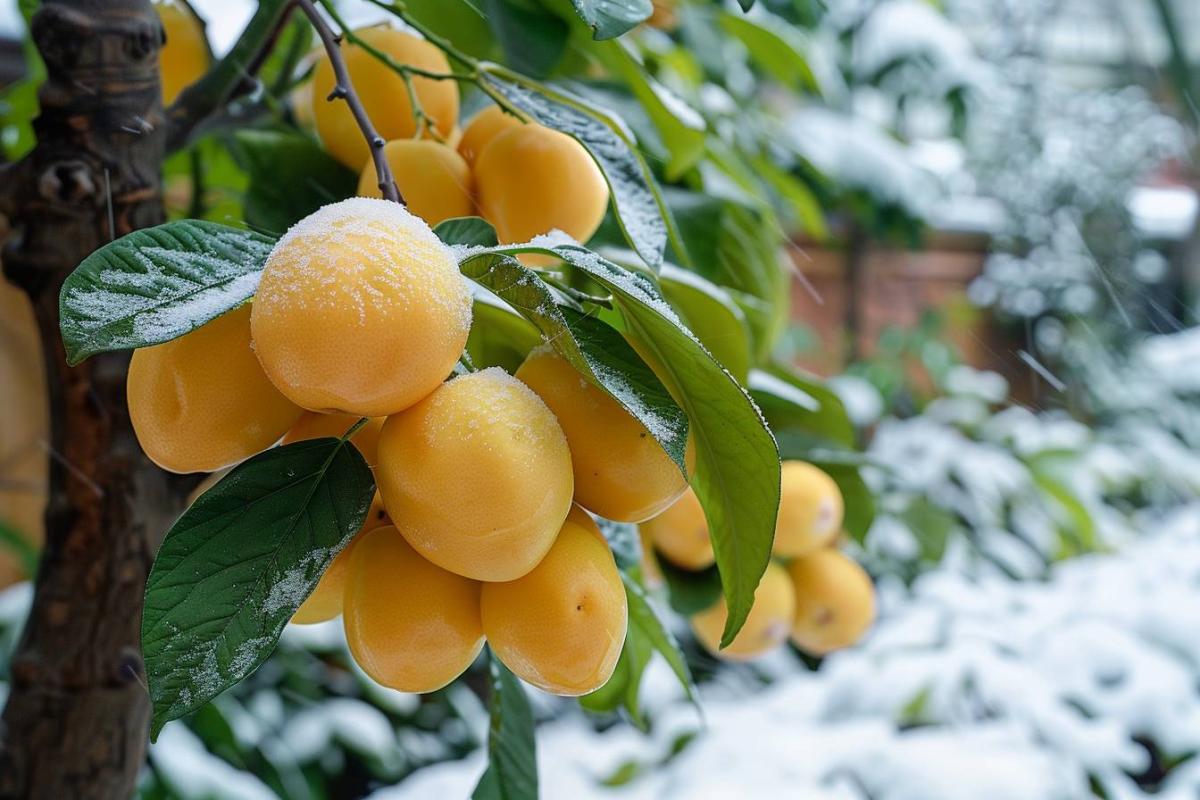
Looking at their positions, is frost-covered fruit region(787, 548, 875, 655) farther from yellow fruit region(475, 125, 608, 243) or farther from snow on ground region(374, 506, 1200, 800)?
yellow fruit region(475, 125, 608, 243)

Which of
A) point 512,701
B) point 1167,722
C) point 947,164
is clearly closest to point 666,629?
point 512,701

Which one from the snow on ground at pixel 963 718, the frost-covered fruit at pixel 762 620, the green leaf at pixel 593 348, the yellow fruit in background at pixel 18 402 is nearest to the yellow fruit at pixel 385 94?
the green leaf at pixel 593 348

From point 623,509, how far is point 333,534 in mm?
56

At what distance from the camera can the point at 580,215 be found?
263mm

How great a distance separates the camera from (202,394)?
19cm

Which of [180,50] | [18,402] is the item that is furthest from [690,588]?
[18,402]

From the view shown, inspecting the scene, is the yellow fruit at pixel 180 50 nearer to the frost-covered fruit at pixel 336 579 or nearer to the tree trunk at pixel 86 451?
the tree trunk at pixel 86 451

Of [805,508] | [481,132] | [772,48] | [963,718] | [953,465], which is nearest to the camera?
[481,132]

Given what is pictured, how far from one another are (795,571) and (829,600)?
2 centimetres

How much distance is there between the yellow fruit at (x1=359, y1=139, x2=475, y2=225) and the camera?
25cm

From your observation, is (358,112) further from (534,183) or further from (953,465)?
(953,465)

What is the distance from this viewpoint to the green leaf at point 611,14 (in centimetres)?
20

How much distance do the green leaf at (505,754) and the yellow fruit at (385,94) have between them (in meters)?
0.15

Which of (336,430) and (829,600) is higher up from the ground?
(336,430)
